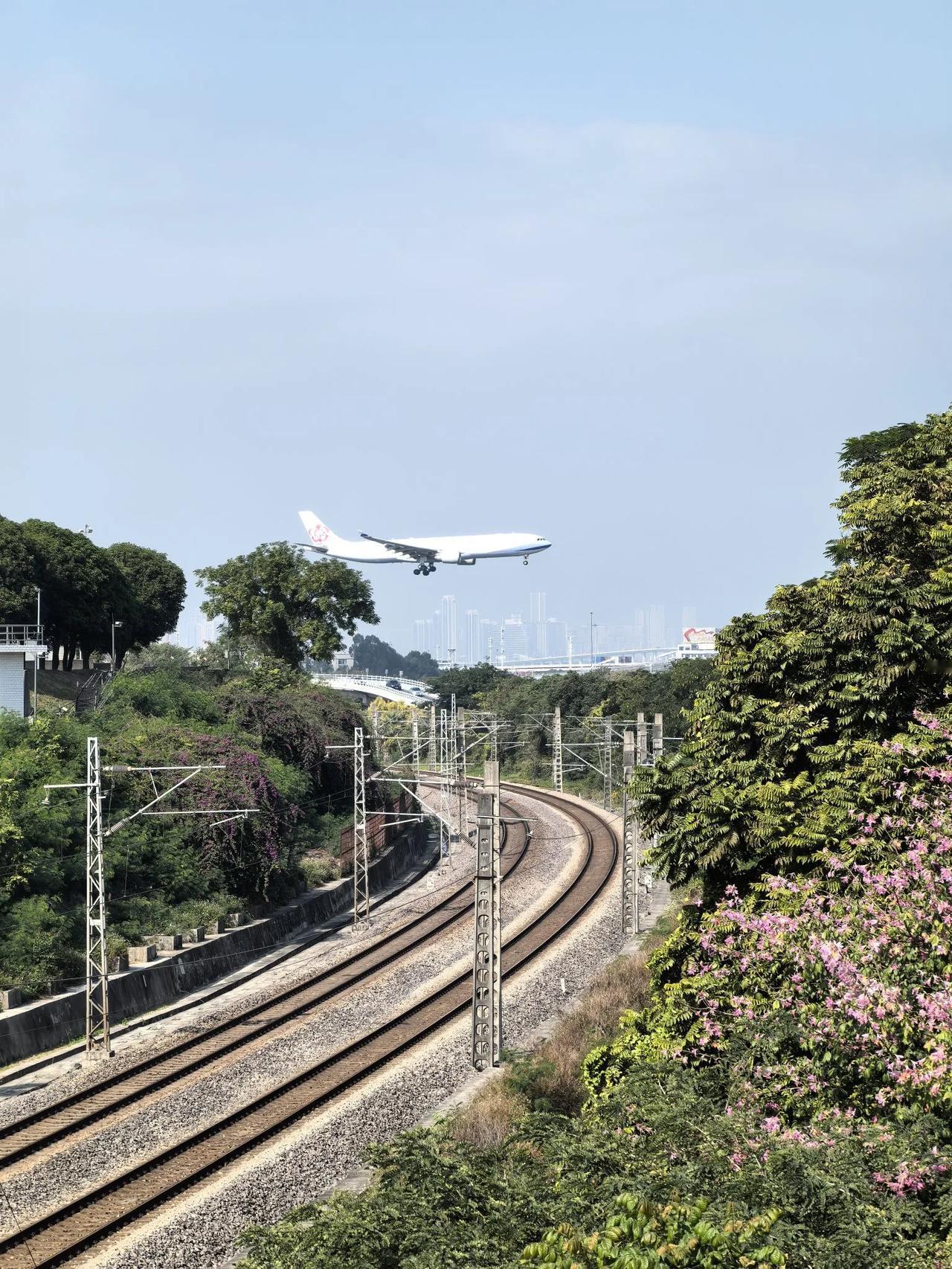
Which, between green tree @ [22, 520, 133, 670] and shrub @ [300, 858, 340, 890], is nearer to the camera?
shrub @ [300, 858, 340, 890]

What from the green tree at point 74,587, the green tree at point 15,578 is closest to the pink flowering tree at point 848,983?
the green tree at point 15,578

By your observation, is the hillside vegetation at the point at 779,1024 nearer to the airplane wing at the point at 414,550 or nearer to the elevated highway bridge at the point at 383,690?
Answer: the airplane wing at the point at 414,550

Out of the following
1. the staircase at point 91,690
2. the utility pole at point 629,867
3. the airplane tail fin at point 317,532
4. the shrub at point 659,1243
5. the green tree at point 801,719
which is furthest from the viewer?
the airplane tail fin at point 317,532

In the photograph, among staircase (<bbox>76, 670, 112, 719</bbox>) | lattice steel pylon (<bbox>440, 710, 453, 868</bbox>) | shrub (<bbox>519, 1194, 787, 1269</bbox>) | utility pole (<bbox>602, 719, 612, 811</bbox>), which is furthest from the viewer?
staircase (<bbox>76, 670, 112, 719</bbox>)

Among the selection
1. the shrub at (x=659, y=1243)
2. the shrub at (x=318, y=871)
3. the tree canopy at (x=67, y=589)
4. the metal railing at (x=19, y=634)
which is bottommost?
the shrub at (x=318, y=871)

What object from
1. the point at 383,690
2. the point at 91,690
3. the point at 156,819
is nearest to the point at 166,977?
the point at 156,819

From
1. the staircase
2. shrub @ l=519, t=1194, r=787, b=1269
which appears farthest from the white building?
shrub @ l=519, t=1194, r=787, b=1269

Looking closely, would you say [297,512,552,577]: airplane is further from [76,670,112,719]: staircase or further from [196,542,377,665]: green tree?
[76,670,112,719]: staircase
